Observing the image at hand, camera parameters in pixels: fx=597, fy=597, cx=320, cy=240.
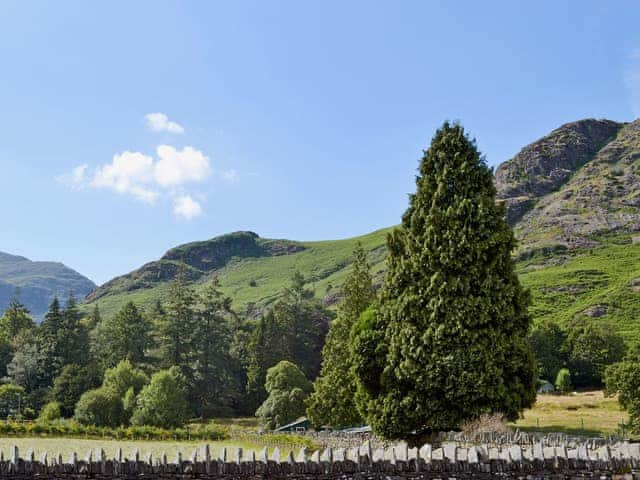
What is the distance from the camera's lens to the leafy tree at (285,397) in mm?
53094

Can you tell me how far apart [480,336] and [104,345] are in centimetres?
5901

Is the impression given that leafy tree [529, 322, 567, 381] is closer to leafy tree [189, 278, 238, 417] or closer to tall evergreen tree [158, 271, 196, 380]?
leafy tree [189, 278, 238, 417]

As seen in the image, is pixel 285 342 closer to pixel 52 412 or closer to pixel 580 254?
pixel 52 412

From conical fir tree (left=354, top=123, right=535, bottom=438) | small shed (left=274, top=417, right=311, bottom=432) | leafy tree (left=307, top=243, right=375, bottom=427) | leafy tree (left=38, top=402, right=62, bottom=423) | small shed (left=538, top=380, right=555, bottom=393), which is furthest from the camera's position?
small shed (left=538, top=380, right=555, bottom=393)

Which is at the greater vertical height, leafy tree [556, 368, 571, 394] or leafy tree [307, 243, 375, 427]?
leafy tree [307, 243, 375, 427]

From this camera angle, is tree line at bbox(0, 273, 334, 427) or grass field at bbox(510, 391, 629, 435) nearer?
grass field at bbox(510, 391, 629, 435)

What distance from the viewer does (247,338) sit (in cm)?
8219

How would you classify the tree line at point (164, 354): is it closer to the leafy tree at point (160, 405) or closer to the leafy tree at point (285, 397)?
the leafy tree at point (160, 405)

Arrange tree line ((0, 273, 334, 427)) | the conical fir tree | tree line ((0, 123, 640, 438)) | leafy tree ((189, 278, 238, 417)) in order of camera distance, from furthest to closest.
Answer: leafy tree ((189, 278, 238, 417)) → tree line ((0, 273, 334, 427)) → tree line ((0, 123, 640, 438)) → the conical fir tree

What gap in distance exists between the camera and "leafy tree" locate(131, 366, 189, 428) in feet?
166

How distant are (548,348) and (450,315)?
60.8 meters

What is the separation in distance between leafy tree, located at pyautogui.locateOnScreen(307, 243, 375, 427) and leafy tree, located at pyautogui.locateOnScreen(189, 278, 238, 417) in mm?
28582

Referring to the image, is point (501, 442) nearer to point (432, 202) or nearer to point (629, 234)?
point (432, 202)

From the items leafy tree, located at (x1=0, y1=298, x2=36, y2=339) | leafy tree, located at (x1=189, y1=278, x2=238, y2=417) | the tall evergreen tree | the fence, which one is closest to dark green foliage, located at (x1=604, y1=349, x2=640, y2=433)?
the fence
